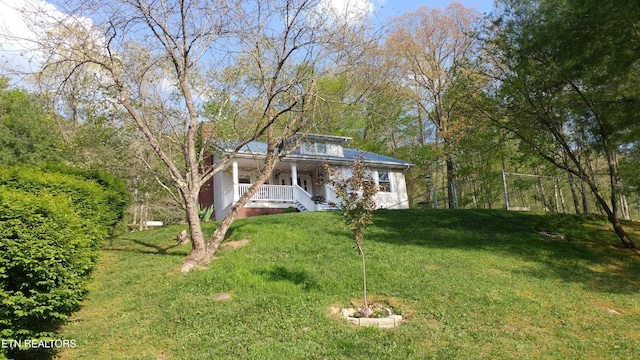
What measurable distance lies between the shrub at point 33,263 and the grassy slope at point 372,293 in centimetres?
109

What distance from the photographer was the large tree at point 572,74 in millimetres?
9625

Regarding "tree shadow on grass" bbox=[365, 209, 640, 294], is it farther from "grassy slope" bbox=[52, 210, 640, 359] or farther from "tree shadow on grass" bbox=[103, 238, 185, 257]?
"tree shadow on grass" bbox=[103, 238, 185, 257]

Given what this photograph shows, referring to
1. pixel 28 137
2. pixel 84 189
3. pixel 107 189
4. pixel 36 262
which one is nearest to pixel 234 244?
pixel 84 189

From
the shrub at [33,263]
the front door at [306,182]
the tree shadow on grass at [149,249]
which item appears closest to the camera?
the shrub at [33,263]

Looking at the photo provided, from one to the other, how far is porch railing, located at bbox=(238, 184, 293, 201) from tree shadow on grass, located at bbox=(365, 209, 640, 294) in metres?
5.39

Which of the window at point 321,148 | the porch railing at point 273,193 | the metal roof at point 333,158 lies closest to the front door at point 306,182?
the window at point 321,148

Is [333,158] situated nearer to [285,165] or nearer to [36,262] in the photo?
[285,165]

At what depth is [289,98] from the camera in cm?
1006

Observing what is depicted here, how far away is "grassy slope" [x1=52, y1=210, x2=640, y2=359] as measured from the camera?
5.49 meters

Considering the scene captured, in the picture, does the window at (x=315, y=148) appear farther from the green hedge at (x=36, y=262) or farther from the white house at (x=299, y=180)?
the green hedge at (x=36, y=262)

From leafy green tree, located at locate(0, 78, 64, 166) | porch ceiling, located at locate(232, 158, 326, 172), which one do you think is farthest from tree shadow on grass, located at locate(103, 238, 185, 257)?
leafy green tree, located at locate(0, 78, 64, 166)

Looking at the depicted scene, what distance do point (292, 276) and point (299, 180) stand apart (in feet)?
48.8

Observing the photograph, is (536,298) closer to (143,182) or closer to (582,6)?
(582,6)

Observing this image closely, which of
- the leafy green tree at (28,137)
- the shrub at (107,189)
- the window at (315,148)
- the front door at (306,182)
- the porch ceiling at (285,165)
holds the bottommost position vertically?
the shrub at (107,189)
